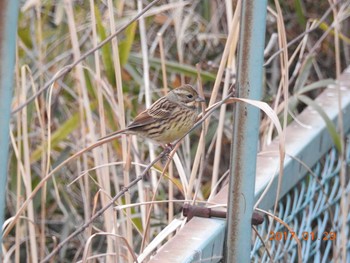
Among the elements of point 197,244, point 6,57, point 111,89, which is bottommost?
point 197,244

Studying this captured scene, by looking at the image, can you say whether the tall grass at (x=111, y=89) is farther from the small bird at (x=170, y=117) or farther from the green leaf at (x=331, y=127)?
the green leaf at (x=331, y=127)

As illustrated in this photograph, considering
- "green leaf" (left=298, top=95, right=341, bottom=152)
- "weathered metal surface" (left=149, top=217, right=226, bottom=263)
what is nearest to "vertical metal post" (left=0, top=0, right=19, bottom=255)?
"weathered metal surface" (left=149, top=217, right=226, bottom=263)

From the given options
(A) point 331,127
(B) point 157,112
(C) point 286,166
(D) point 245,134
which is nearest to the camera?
(D) point 245,134

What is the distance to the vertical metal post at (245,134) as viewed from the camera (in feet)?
4.36

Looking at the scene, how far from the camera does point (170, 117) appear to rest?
2758mm

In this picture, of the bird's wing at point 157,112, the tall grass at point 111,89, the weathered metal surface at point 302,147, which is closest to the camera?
the weathered metal surface at point 302,147

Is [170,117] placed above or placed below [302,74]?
below

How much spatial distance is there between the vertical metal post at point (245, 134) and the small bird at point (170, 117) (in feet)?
3.80

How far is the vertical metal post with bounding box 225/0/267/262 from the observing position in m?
1.33

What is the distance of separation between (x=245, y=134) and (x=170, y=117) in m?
1.39

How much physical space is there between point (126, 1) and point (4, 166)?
2.70m

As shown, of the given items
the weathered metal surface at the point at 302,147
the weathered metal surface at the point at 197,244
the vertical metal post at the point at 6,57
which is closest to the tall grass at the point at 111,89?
the weathered metal surface at the point at 302,147

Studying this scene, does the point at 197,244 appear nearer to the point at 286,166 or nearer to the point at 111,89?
the point at 286,166

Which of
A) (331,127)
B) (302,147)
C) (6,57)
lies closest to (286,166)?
(302,147)
